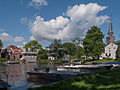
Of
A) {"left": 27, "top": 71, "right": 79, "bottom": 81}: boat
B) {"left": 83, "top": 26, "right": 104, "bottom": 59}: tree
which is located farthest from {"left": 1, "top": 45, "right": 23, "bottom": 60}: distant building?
{"left": 27, "top": 71, "right": 79, "bottom": 81}: boat

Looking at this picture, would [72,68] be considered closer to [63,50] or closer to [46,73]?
[46,73]

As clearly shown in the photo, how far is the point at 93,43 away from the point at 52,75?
44385 mm

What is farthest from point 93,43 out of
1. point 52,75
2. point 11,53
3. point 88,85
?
point 88,85

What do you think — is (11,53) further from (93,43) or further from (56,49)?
(93,43)

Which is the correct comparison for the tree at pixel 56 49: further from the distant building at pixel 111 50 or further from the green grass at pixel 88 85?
the green grass at pixel 88 85

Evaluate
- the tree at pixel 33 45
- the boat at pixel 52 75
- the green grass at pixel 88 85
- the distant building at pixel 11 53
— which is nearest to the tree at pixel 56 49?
the tree at pixel 33 45

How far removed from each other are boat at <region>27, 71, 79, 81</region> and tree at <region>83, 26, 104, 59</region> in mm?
41654

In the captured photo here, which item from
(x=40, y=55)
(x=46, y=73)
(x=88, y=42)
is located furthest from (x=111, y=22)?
(x=46, y=73)

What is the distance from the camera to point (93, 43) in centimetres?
6009

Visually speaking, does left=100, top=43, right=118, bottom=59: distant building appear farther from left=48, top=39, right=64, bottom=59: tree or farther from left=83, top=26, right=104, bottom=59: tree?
left=48, top=39, right=64, bottom=59: tree

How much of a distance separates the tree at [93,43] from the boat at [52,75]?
137 feet

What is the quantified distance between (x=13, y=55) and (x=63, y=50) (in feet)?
104

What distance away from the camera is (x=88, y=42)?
60781mm

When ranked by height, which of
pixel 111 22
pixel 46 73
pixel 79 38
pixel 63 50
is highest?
pixel 111 22
